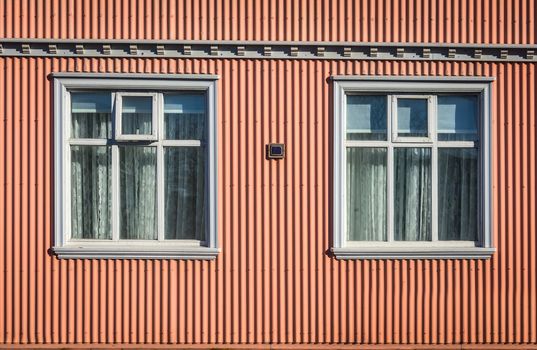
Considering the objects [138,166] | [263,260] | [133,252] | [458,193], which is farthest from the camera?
[458,193]

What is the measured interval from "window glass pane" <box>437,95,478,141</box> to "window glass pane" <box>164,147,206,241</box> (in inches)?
109

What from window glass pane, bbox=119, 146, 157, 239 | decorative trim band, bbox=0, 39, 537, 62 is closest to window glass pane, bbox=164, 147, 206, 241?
window glass pane, bbox=119, 146, 157, 239

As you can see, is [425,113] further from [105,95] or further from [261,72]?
[105,95]

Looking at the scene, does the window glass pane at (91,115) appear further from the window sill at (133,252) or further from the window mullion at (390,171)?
the window mullion at (390,171)

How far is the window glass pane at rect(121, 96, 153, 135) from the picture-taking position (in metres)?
8.02

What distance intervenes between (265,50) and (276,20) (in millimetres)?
370

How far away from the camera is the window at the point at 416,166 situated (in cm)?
803

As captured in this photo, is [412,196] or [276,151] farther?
[412,196]

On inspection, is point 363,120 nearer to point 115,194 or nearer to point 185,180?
point 185,180

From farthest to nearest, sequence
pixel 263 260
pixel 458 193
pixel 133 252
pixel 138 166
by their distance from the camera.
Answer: pixel 458 193 < pixel 138 166 < pixel 263 260 < pixel 133 252

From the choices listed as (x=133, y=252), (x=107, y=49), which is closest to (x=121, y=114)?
(x=107, y=49)

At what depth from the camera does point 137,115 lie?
8023mm

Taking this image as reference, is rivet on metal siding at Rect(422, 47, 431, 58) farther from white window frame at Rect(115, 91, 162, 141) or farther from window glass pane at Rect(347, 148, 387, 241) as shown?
white window frame at Rect(115, 91, 162, 141)

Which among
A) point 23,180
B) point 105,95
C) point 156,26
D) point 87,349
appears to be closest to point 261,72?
point 156,26
